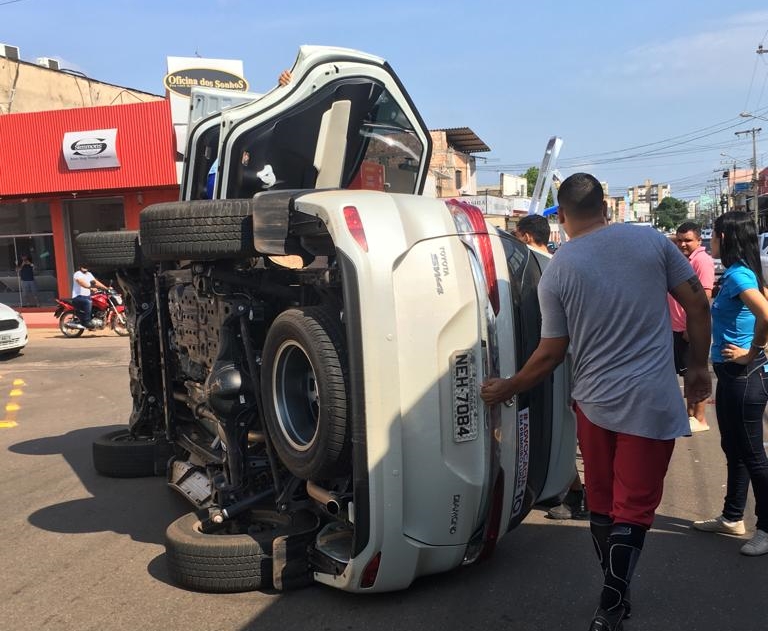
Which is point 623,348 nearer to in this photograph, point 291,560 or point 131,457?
point 291,560

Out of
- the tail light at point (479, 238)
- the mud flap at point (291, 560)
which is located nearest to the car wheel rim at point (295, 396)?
the mud flap at point (291, 560)

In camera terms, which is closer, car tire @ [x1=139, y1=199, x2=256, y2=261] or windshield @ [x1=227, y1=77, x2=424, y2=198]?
car tire @ [x1=139, y1=199, x2=256, y2=261]

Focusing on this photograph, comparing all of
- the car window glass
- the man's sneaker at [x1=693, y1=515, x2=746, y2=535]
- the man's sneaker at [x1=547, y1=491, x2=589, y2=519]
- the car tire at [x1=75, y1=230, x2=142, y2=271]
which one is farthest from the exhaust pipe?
the car tire at [x1=75, y1=230, x2=142, y2=271]

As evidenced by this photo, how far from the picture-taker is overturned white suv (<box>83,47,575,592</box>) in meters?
3.04

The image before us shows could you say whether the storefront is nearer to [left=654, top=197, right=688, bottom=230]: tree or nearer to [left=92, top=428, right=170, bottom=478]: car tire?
[left=92, top=428, right=170, bottom=478]: car tire

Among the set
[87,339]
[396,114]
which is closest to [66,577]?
[396,114]

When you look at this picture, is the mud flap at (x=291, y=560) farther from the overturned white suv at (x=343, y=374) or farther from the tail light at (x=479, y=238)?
the tail light at (x=479, y=238)

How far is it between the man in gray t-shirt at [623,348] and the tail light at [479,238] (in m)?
0.28

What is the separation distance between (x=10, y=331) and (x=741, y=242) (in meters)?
12.2

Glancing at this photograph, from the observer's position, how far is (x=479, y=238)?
10.9 feet

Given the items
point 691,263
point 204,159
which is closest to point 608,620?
point 204,159

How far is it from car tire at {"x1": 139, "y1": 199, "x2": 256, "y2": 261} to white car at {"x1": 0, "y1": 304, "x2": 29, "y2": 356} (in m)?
10.4

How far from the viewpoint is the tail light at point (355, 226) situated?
304 cm

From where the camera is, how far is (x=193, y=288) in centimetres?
434
